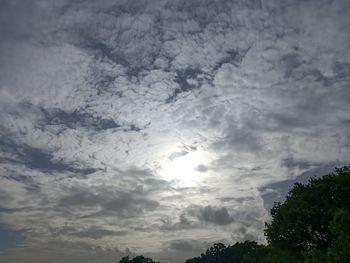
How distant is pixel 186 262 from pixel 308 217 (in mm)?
133452

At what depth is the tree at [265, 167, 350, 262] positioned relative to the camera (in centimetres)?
5009

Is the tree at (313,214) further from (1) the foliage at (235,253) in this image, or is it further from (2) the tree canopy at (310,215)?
(1) the foliage at (235,253)

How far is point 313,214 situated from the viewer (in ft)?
166

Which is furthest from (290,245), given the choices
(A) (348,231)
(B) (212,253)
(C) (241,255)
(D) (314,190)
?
(B) (212,253)

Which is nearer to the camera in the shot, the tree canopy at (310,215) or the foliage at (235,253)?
the tree canopy at (310,215)

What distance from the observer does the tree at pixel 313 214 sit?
50094 mm

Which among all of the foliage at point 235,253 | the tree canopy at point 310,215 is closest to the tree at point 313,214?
the tree canopy at point 310,215

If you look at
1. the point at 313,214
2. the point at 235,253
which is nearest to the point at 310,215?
the point at 313,214

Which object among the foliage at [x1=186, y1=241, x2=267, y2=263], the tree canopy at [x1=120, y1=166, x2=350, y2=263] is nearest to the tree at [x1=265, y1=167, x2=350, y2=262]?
the tree canopy at [x1=120, y1=166, x2=350, y2=263]

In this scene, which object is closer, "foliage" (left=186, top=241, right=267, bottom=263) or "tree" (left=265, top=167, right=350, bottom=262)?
"tree" (left=265, top=167, right=350, bottom=262)

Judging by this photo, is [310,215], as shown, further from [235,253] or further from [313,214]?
[235,253]

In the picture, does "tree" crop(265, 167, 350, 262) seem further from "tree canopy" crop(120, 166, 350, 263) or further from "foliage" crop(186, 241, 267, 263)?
"foliage" crop(186, 241, 267, 263)

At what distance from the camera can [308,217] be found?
5091cm

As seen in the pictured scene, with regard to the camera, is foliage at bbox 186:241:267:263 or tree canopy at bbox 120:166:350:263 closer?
tree canopy at bbox 120:166:350:263
